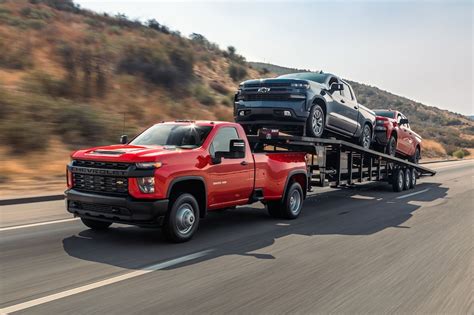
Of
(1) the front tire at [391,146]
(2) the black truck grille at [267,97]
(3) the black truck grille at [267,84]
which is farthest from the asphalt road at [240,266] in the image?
(1) the front tire at [391,146]

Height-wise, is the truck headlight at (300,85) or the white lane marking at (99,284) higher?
the truck headlight at (300,85)

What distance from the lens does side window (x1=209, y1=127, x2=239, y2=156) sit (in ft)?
26.2

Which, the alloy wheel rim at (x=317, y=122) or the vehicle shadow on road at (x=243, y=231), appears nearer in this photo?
the vehicle shadow on road at (x=243, y=231)

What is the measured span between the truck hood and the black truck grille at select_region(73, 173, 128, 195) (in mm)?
272

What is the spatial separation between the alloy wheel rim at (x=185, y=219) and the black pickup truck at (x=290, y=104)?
168 inches

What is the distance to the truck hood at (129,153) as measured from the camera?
6.82 meters

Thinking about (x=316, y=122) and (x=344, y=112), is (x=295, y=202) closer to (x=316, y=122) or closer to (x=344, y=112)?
(x=316, y=122)

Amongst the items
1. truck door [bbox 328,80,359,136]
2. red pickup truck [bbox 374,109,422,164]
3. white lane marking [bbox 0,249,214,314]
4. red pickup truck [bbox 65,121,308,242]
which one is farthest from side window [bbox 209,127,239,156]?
red pickup truck [bbox 374,109,422,164]

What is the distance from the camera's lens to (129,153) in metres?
6.97

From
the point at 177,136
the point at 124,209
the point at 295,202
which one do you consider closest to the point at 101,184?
the point at 124,209

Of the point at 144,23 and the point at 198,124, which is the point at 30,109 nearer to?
the point at 198,124

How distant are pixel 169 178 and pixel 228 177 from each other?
1.45 m

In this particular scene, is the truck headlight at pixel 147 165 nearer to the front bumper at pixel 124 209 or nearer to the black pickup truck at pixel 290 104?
the front bumper at pixel 124 209

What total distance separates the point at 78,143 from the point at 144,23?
3410 centimetres
